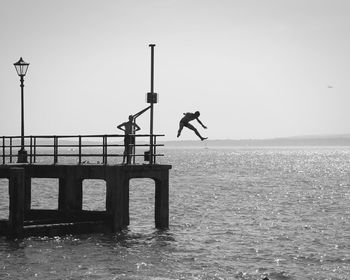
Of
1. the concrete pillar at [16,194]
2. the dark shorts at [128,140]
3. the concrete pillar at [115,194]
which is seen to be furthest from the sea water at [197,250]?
the dark shorts at [128,140]

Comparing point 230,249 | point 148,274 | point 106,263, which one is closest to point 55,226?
point 106,263

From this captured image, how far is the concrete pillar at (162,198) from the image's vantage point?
27.6 m

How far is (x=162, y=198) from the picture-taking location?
2783 centimetres

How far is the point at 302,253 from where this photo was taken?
26.6 meters

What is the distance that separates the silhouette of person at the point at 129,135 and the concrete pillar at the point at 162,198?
5.27 ft

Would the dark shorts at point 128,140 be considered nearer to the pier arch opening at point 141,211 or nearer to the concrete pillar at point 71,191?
the concrete pillar at point 71,191

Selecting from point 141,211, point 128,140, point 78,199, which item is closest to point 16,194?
point 78,199

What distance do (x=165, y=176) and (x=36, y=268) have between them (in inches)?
291

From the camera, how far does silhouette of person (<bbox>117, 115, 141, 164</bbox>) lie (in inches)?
1043

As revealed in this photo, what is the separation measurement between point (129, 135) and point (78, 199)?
3.85m

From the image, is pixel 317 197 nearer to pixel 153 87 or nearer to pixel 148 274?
pixel 153 87

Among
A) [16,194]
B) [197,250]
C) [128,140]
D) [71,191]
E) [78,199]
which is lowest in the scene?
[197,250]

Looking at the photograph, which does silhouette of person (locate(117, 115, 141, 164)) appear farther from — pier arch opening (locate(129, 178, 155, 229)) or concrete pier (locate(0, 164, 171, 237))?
pier arch opening (locate(129, 178, 155, 229))

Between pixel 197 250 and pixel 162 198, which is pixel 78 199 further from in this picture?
pixel 197 250
